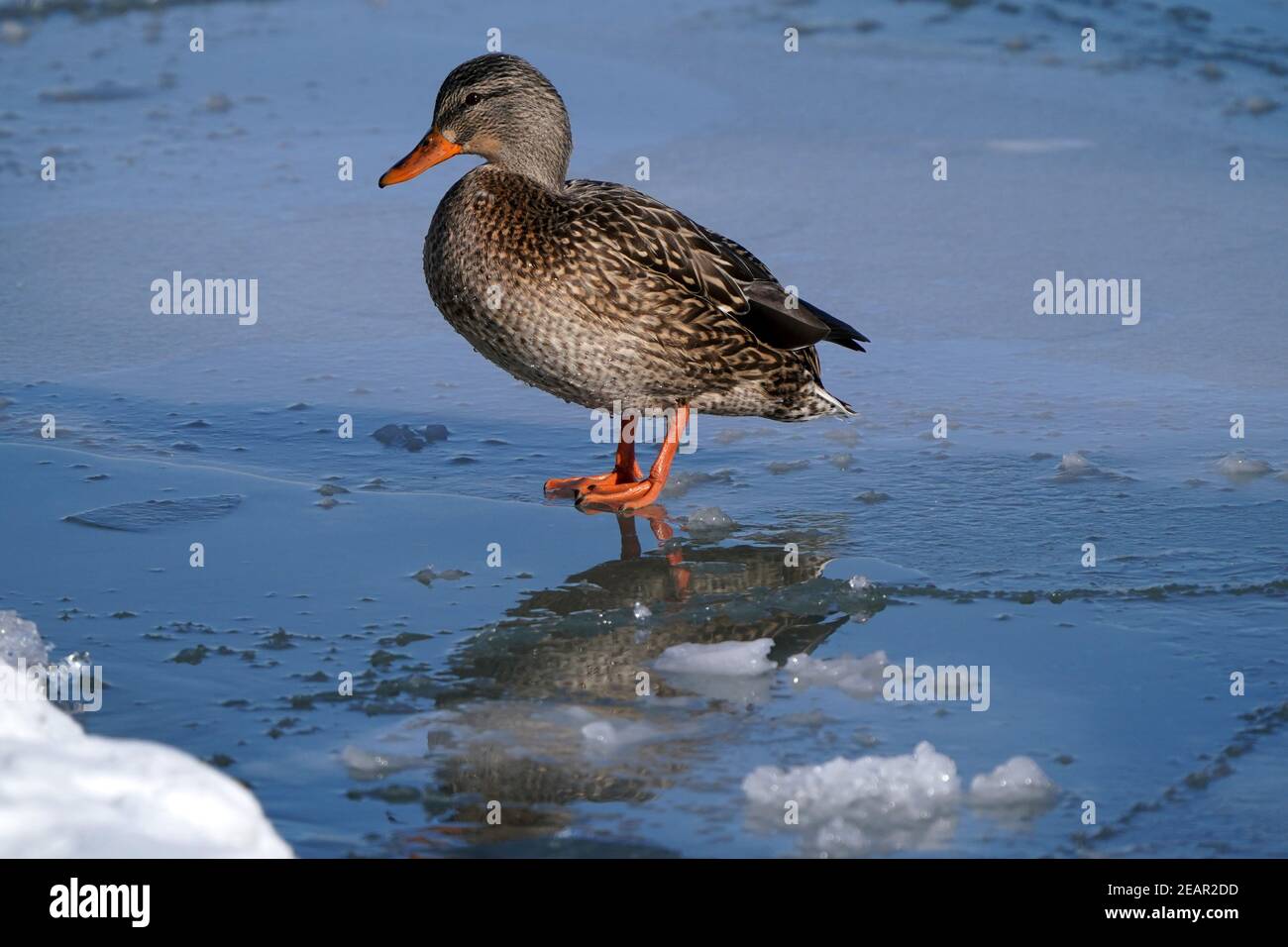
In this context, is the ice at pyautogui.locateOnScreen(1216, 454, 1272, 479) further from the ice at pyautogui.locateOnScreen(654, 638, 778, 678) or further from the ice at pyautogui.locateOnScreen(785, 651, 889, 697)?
the ice at pyautogui.locateOnScreen(654, 638, 778, 678)

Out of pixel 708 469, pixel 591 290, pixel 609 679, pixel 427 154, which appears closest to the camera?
pixel 609 679

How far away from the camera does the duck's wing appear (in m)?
5.33

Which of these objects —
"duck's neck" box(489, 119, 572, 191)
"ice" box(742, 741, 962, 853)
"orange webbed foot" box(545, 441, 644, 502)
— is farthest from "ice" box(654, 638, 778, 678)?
"duck's neck" box(489, 119, 572, 191)

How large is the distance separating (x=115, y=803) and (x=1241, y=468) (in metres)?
3.95

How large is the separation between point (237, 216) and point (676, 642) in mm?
4561

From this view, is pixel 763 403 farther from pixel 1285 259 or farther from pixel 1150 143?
pixel 1150 143

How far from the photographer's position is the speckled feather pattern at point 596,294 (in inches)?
205

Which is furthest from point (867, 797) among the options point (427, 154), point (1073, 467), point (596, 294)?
point (427, 154)

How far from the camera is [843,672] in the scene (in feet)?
13.7

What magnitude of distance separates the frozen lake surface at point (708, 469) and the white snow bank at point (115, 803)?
18.3 inches

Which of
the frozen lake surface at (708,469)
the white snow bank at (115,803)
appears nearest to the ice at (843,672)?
the frozen lake surface at (708,469)

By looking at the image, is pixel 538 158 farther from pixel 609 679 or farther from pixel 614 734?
pixel 614 734

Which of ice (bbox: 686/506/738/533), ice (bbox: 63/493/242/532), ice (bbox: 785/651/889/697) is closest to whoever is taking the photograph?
ice (bbox: 785/651/889/697)

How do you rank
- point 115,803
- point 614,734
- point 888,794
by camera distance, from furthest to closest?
point 614,734
point 888,794
point 115,803
